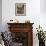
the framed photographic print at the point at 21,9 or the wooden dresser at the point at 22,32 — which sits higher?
the framed photographic print at the point at 21,9

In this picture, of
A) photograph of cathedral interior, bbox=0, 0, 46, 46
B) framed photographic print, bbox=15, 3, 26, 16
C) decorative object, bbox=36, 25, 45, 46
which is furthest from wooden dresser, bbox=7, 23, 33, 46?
framed photographic print, bbox=15, 3, 26, 16

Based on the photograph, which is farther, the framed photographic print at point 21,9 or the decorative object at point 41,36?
the framed photographic print at point 21,9

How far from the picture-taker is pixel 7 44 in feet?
14.0

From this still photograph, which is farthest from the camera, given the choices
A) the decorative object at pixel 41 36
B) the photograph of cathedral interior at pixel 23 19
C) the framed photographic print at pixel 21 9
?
the framed photographic print at pixel 21 9

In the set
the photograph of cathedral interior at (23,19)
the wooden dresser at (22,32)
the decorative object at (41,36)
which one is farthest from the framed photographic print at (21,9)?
the decorative object at (41,36)

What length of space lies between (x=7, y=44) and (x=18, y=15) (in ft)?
5.63

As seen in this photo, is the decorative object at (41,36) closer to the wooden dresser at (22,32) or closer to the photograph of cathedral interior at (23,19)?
the photograph of cathedral interior at (23,19)

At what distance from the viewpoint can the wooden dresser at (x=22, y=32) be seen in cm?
→ 547

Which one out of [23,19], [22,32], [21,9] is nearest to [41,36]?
[22,32]

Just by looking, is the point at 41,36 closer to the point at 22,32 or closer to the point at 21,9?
the point at 22,32

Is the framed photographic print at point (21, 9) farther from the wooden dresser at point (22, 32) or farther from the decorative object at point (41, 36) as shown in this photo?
the decorative object at point (41, 36)

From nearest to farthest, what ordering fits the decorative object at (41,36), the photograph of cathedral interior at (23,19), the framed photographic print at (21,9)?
the decorative object at (41,36) → the photograph of cathedral interior at (23,19) → the framed photographic print at (21,9)

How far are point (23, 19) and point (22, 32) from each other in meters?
0.53

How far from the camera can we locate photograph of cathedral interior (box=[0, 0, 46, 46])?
18.1ft
